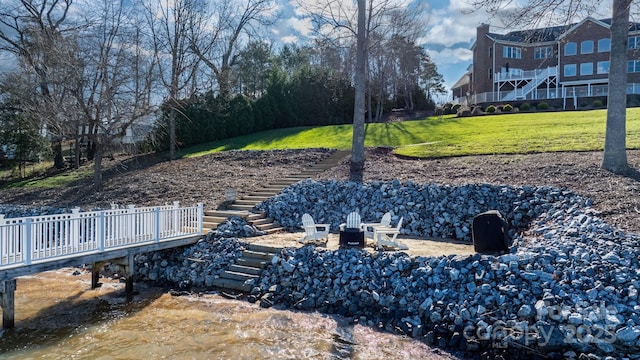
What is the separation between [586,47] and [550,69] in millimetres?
3719

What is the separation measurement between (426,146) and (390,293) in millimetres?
12035

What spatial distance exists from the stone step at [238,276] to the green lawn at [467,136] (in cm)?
1000

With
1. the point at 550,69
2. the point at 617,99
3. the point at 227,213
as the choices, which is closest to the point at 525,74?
the point at 550,69

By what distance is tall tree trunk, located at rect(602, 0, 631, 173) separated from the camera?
35.6ft

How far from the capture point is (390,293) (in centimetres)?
779

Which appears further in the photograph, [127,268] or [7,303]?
[127,268]

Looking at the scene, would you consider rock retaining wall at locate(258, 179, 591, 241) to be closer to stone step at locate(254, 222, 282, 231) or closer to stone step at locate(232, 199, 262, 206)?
stone step at locate(254, 222, 282, 231)

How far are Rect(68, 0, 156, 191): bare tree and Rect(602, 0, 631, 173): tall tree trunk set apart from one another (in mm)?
15997

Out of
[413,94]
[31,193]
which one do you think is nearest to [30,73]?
[31,193]

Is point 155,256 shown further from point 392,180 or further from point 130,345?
point 392,180

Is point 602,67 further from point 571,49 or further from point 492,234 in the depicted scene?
point 492,234

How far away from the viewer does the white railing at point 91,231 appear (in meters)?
7.43

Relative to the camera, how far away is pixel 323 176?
15320mm

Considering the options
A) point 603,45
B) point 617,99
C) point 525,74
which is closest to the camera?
point 617,99
